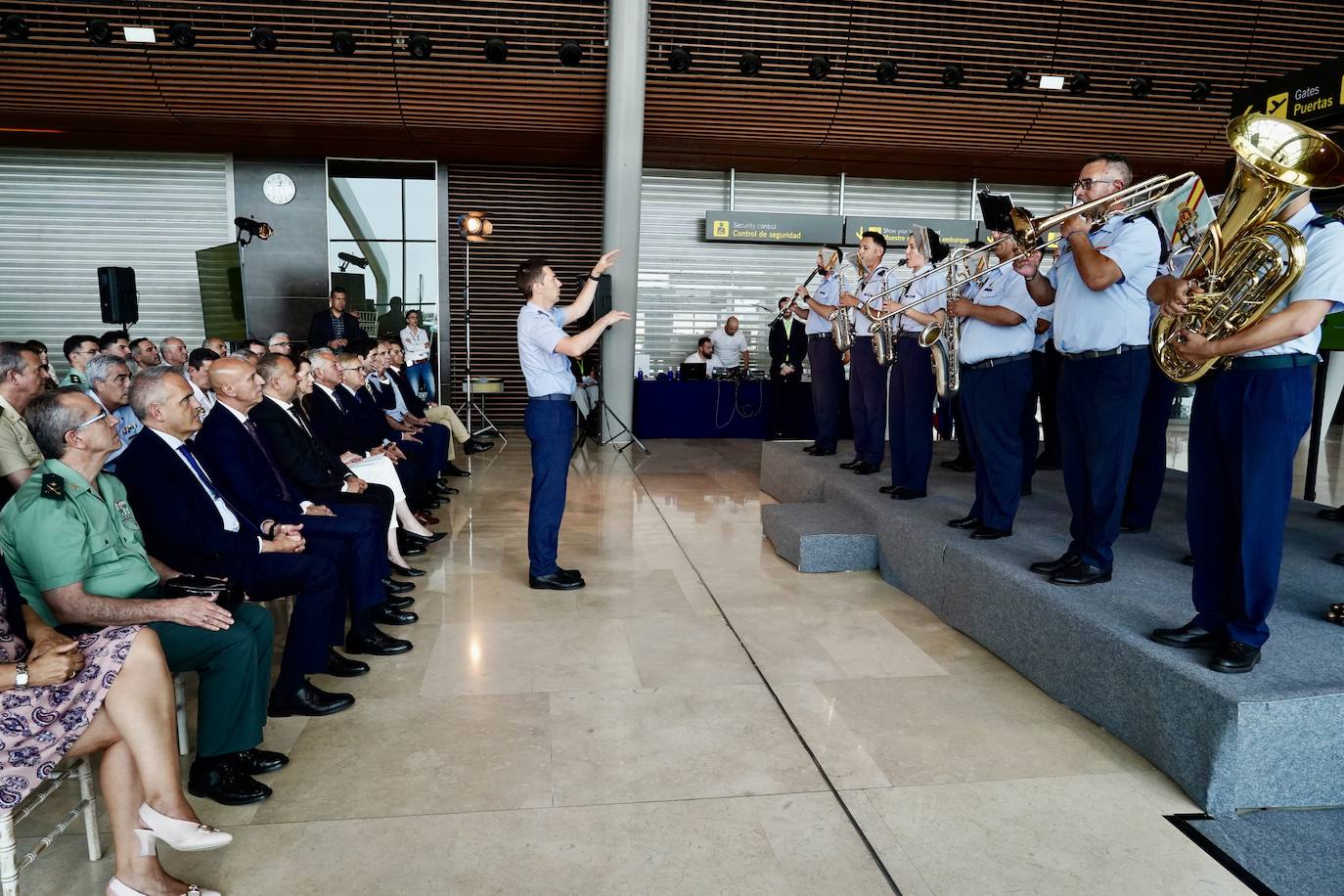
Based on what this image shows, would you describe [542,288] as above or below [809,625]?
above

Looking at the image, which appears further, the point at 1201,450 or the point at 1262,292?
the point at 1201,450

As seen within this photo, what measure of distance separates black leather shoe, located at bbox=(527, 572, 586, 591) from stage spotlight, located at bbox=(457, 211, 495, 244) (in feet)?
23.9

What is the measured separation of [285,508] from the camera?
348 centimetres

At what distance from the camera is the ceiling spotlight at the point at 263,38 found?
318 inches

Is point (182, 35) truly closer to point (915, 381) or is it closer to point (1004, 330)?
point (915, 381)

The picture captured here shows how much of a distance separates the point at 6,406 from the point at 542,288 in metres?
2.54

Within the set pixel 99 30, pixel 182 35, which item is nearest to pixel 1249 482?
pixel 182 35

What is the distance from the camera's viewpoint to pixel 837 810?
241cm

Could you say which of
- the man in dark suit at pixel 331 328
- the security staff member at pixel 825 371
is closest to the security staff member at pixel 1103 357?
the security staff member at pixel 825 371

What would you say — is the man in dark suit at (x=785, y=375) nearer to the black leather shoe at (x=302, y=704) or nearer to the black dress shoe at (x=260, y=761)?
the black leather shoe at (x=302, y=704)

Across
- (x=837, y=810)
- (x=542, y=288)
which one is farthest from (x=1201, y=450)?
(x=542, y=288)

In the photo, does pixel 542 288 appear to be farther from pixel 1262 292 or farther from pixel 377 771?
pixel 1262 292

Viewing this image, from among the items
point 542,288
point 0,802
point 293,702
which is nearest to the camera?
point 0,802

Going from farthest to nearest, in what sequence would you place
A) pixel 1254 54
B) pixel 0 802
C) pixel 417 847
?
pixel 1254 54 < pixel 417 847 < pixel 0 802
